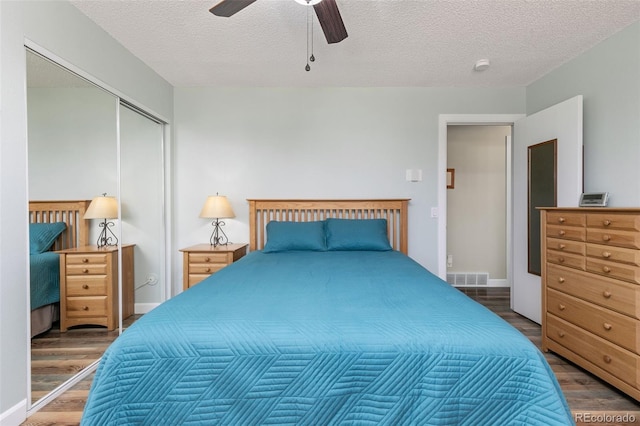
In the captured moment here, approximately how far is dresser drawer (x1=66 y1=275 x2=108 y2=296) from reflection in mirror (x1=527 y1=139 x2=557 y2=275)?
3.65 metres

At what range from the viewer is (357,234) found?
10.1 ft

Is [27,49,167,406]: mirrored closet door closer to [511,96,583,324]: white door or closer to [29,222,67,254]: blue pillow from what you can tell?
[29,222,67,254]: blue pillow

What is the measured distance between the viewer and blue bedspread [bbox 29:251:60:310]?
6.06 ft

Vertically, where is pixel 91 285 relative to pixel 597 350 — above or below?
above

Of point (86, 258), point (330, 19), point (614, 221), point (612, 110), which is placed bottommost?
point (86, 258)

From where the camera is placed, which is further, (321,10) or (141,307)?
(141,307)

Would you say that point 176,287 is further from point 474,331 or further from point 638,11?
point 638,11

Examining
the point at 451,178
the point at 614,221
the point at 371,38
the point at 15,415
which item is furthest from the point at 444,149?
the point at 15,415

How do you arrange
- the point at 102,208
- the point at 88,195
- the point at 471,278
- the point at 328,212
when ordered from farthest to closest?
the point at 471,278, the point at 328,212, the point at 102,208, the point at 88,195

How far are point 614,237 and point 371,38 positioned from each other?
6.91 feet

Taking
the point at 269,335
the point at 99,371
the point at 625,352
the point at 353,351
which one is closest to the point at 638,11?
the point at 625,352

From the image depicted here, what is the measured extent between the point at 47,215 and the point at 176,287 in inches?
71.1

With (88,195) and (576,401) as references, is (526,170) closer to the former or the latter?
(576,401)

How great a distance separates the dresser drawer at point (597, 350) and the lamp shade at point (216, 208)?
2.93m
